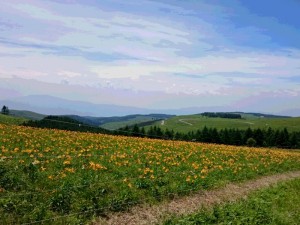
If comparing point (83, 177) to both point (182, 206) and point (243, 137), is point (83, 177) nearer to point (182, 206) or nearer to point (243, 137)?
point (182, 206)

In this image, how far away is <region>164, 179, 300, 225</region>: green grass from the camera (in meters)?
11.8

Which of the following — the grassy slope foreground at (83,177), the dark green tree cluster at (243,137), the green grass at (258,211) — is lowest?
the dark green tree cluster at (243,137)

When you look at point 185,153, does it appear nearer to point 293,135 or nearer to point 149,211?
point 149,211

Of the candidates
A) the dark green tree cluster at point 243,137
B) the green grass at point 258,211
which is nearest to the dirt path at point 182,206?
the green grass at point 258,211

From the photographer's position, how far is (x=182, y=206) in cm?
1374

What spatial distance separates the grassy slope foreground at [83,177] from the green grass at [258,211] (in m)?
1.91

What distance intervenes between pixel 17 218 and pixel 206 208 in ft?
22.9

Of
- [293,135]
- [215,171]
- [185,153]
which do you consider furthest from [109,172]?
[293,135]

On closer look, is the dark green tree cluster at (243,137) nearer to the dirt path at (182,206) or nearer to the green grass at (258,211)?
the dirt path at (182,206)

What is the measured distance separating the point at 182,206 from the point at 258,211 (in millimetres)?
2820

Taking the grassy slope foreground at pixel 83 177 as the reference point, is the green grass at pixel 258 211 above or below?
below

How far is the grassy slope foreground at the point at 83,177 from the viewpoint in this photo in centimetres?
1035

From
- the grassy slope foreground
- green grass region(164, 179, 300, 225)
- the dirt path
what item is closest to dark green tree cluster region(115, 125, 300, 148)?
the grassy slope foreground

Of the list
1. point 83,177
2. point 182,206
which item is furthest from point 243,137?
point 83,177
